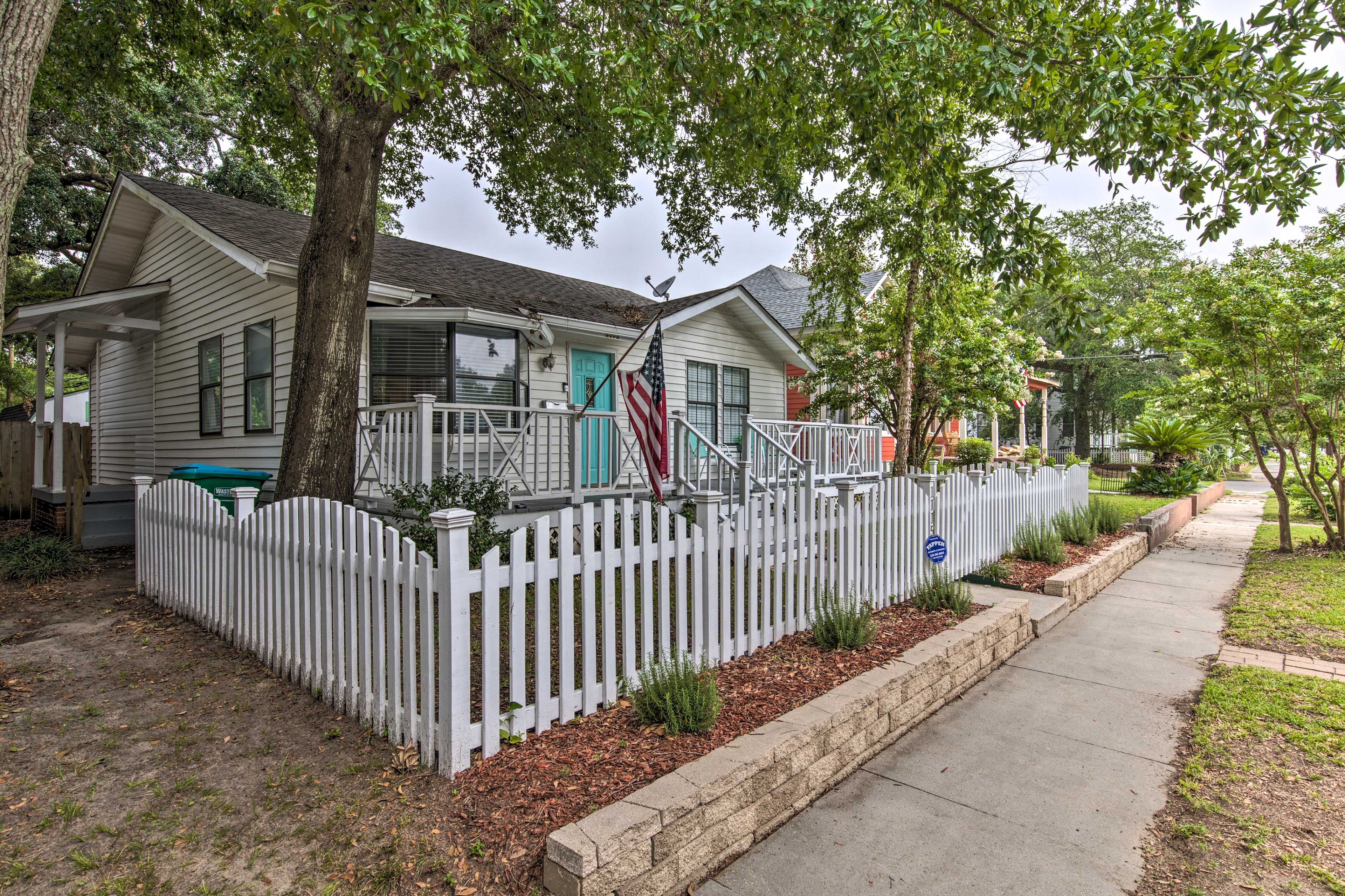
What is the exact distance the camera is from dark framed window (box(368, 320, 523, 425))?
336 inches

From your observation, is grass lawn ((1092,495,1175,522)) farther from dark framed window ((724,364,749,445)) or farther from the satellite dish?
the satellite dish

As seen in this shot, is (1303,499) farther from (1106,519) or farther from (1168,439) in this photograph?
(1106,519)

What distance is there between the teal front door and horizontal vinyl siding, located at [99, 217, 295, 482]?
12.8 feet

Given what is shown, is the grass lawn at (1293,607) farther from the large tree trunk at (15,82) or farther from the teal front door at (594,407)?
the large tree trunk at (15,82)

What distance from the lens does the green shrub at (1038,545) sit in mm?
7426

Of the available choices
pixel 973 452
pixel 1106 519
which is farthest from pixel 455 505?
pixel 973 452

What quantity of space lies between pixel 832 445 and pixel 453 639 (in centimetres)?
988

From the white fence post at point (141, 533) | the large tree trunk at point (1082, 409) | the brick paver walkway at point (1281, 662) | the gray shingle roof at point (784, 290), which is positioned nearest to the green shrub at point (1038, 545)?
the brick paver walkway at point (1281, 662)

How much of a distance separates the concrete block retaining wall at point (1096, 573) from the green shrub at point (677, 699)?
4625mm

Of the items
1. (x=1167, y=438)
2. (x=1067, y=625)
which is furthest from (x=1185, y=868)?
(x=1167, y=438)

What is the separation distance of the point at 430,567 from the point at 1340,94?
250 inches

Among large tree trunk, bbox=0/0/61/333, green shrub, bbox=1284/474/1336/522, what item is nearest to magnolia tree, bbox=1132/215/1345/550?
green shrub, bbox=1284/474/1336/522

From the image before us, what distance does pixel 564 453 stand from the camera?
9.26 meters

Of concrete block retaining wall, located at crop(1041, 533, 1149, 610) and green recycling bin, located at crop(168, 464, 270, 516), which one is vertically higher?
green recycling bin, located at crop(168, 464, 270, 516)
